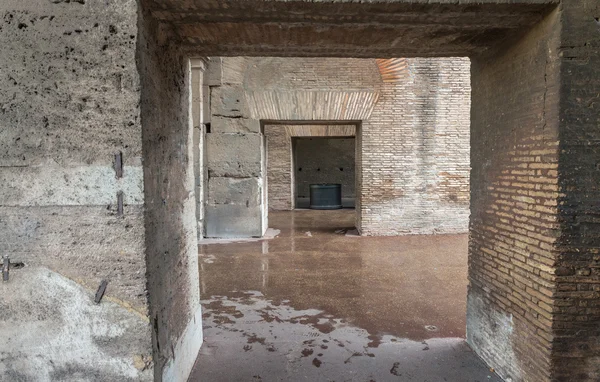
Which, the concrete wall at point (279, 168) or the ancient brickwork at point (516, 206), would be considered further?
the concrete wall at point (279, 168)

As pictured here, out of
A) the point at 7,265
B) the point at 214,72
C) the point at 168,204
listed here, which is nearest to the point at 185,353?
the point at 168,204

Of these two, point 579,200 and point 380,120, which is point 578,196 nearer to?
point 579,200

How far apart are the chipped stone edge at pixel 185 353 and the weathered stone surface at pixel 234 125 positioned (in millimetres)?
4926

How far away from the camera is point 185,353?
9.33ft

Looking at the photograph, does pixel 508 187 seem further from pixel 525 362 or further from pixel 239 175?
pixel 239 175

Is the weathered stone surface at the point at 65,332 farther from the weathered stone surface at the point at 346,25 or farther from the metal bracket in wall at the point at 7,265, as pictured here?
the weathered stone surface at the point at 346,25

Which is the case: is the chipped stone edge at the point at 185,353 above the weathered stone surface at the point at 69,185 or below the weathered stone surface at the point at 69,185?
below

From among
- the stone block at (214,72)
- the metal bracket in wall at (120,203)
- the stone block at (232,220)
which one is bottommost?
the stone block at (232,220)

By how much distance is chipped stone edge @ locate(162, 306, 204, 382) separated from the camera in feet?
8.16

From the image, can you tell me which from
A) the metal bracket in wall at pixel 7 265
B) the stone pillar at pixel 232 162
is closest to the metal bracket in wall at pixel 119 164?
the metal bracket in wall at pixel 7 265

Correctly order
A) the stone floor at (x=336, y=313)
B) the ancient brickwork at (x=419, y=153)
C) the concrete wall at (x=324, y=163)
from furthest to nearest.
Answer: the concrete wall at (x=324, y=163), the ancient brickwork at (x=419, y=153), the stone floor at (x=336, y=313)

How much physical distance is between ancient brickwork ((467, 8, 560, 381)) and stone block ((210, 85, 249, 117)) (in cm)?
519

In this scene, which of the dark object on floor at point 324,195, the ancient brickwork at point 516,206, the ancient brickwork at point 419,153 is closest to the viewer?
the ancient brickwork at point 516,206

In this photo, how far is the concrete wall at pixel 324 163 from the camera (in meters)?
16.3
